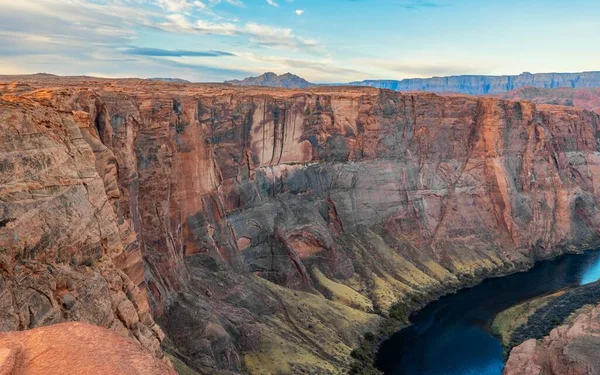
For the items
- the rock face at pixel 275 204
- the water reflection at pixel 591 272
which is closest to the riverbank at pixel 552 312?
the water reflection at pixel 591 272

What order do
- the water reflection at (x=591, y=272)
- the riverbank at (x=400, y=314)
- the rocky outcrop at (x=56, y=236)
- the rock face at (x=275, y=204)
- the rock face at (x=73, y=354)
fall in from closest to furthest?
the rock face at (x=73, y=354)
the rocky outcrop at (x=56, y=236)
the rock face at (x=275, y=204)
the riverbank at (x=400, y=314)
the water reflection at (x=591, y=272)

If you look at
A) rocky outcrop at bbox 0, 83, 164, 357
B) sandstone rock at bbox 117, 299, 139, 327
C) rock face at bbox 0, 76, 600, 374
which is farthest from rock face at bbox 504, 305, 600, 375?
sandstone rock at bbox 117, 299, 139, 327

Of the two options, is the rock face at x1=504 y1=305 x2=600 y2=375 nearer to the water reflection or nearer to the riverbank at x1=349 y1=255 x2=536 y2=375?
the riverbank at x1=349 y1=255 x2=536 y2=375

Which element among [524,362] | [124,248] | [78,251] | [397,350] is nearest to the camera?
[78,251]

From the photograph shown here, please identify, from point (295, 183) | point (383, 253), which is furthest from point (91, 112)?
point (383, 253)

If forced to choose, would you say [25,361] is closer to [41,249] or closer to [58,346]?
[58,346]

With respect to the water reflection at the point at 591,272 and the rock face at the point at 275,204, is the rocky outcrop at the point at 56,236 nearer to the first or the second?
the rock face at the point at 275,204

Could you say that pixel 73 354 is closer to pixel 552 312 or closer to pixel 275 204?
pixel 275 204
